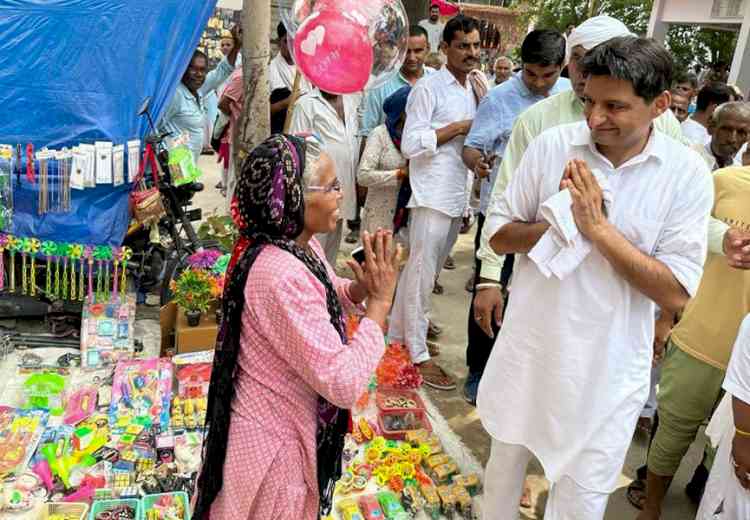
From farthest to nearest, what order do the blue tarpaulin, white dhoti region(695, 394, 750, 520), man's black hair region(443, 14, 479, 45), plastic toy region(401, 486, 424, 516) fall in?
1. the blue tarpaulin
2. man's black hair region(443, 14, 479, 45)
3. plastic toy region(401, 486, 424, 516)
4. white dhoti region(695, 394, 750, 520)

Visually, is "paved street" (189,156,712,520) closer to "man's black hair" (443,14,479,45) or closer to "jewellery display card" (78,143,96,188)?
"man's black hair" (443,14,479,45)

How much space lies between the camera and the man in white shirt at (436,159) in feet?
11.5

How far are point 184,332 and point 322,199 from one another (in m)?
2.25

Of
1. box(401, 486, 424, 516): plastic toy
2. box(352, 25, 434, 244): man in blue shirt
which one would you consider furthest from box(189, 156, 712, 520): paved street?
box(352, 25, 434, 244): man in blue shirt

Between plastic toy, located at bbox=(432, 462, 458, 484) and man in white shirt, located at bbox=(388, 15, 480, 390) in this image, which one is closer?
plastic toy, located at bbox=(432, 462, 458, 484)


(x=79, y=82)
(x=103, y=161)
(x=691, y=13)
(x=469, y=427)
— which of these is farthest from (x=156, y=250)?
(x=691, y=13)

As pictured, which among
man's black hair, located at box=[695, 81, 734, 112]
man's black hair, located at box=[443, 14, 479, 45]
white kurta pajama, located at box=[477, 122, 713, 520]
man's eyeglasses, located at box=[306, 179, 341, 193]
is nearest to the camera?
man's eyeglasses, located at box=[306, 179, 341, 193]

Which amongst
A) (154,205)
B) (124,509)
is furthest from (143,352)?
(124,509)

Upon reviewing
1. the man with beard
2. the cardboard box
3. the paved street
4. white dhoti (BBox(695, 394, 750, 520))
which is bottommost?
the paved street

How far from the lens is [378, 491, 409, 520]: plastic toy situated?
8.44 feet

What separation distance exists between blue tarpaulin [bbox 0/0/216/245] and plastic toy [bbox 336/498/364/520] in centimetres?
232

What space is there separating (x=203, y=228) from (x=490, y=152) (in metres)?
2.14

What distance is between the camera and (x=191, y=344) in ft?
11.8

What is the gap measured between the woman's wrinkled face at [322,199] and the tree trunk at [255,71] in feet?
8.02
